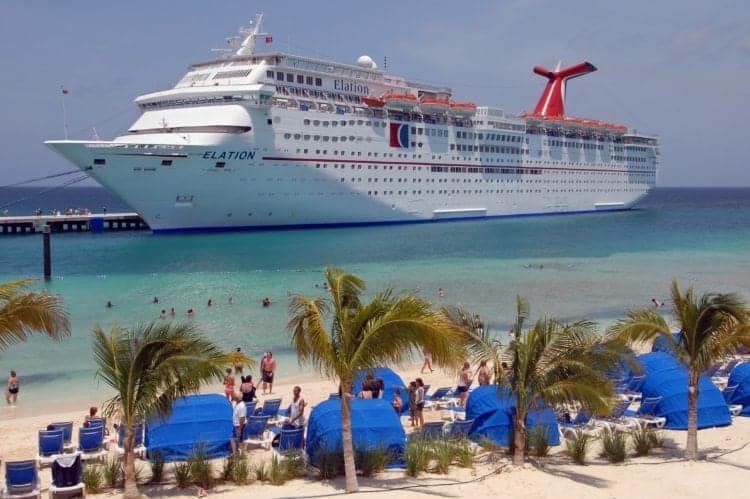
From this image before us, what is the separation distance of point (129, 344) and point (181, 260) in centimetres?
2440

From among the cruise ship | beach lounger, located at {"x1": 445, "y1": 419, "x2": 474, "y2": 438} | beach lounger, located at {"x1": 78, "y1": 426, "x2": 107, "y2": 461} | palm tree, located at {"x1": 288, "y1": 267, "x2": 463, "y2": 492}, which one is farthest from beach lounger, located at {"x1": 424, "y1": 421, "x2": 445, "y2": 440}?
the cruise ship

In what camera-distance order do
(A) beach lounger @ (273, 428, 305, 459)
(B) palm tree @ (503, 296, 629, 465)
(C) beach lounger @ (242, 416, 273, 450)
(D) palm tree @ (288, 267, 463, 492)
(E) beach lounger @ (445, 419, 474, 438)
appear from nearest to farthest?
1. (D) palm tree @ (288, 267, 463, 492)
2. (B) palm tree @ (503, 296, 629, 465)
3. (A) beach lounger @ (273, 428, 305, 459)
4. (E) beach lounger @ (445, 419, 474, 438)
5. (C) beach lounger @ (242, 416, 273, 450)

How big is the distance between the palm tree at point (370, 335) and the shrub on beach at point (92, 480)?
2.55 meters

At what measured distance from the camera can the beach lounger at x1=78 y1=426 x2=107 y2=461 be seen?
27.7 feet

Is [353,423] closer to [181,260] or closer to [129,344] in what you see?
[129,344]

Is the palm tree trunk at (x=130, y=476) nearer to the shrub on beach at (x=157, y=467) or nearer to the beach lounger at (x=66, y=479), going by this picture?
the beach lounger at (x=66, y=479)

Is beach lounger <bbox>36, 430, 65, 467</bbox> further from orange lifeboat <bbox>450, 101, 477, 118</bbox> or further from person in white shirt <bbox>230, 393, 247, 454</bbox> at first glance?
orange lifeboat <bbox>450, 101, 477, 118</bbox>

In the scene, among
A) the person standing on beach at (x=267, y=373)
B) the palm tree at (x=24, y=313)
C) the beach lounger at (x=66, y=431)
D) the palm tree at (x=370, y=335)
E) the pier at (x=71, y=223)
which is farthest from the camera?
the pier at (x=71, y=223)

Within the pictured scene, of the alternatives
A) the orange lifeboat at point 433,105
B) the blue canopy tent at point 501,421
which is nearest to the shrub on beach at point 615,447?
the blue canopy tent at point 501,421

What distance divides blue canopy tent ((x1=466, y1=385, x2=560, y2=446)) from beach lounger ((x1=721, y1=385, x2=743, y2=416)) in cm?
319

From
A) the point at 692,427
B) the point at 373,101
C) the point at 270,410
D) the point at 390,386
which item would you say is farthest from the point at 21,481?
the point at 373,101

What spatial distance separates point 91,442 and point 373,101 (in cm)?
3640

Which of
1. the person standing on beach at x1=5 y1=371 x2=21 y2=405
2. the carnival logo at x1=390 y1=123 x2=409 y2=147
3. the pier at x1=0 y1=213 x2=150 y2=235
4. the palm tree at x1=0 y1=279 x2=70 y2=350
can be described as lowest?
the person standing on beach at x1=5 y1=371 x2=21 y2=405

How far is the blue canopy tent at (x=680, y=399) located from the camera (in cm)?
953
